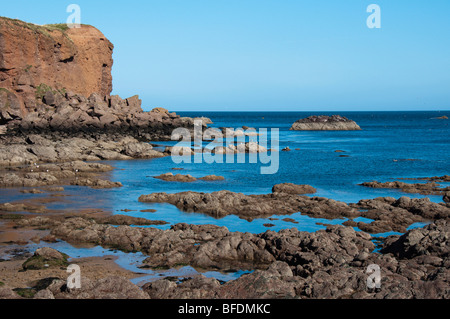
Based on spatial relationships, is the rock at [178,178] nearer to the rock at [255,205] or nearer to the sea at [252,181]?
the sea at [252,181]

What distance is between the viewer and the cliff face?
63.0 m

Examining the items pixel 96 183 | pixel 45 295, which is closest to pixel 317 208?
pixel 96 183

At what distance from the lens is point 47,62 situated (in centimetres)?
7119

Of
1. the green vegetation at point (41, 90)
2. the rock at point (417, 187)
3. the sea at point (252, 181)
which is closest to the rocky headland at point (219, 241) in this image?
the rock at point (417, 187)

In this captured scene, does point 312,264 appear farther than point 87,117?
No

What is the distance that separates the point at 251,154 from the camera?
54344 millimetres

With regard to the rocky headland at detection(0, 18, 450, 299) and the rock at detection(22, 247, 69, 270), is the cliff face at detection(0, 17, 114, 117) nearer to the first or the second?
the rocky headland at detection(0, 18, 450, 299)

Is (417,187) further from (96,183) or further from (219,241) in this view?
(96,183)

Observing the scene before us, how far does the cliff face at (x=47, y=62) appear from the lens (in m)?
63.0

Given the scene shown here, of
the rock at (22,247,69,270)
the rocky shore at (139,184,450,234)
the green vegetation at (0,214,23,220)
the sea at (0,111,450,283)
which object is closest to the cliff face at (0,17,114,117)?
the sea at (0,111,450,283)

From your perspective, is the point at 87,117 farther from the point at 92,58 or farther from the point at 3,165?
the point at 3,165
